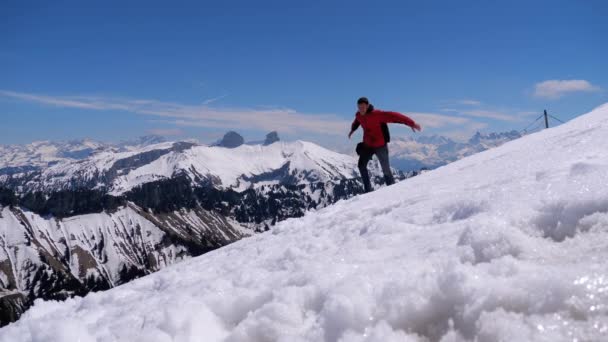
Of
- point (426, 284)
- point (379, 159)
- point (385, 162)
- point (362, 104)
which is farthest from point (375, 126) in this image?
point (426, 284)

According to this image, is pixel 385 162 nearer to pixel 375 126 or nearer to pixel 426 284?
pixel 375 126

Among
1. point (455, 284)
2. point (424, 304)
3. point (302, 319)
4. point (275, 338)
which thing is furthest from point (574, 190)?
point (275, 338)

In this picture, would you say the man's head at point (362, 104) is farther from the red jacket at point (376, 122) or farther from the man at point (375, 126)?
the red jacket at point (376, 122)

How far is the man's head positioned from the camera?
55.1 feet

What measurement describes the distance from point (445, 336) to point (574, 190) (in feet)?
9.76

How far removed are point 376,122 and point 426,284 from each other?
13425 mm

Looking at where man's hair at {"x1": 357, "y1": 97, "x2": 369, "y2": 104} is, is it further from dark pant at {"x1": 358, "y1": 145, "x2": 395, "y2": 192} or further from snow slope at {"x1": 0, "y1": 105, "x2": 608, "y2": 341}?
snow slope at {"x1": 0, "y1": 105, "x2": 608, "y2": 341}

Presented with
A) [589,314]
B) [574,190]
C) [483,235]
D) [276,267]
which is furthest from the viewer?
[276,267]

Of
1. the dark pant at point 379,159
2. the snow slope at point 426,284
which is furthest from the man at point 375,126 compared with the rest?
the snow slope at point 426,284

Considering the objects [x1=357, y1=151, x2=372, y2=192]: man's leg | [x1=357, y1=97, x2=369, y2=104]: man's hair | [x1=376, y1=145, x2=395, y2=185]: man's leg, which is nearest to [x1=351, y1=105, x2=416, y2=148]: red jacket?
[x1=376, y1=145, x2=395, y2=185]: man's leg

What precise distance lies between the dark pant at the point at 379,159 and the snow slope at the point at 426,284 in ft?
31.4

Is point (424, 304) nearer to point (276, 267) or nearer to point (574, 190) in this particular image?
point (574, 190)

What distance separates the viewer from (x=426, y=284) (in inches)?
165

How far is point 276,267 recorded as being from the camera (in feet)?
22.3
